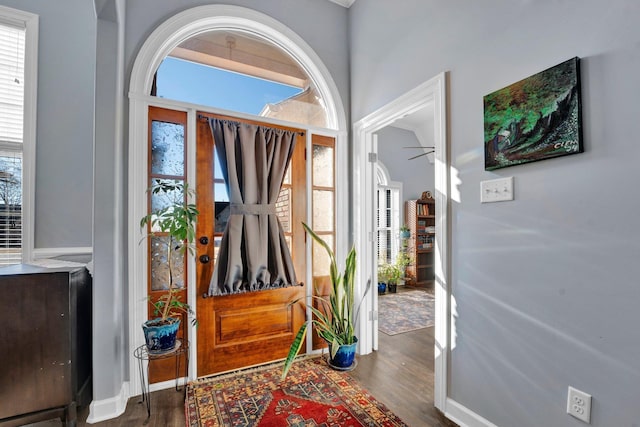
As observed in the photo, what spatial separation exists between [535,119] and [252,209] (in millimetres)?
1921

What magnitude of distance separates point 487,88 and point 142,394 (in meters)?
2.91

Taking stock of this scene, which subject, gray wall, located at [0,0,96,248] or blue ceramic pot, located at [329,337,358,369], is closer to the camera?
gray wall, located at [0,0,96,248]

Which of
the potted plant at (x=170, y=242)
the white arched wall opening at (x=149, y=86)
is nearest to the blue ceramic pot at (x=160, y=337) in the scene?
the potted plant at (x=170, y=242)

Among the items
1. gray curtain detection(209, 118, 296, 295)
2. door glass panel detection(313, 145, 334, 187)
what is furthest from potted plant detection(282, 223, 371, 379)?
door glass panel detection(313, 145, 334, 187)

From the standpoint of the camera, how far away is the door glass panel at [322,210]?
2.88 metres

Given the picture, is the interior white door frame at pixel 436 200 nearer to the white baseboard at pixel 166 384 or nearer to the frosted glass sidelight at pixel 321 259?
the frosted glass sidelight at pixel 321 259

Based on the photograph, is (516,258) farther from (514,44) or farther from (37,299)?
(37,299)

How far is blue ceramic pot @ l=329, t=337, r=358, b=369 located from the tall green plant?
1136 mm

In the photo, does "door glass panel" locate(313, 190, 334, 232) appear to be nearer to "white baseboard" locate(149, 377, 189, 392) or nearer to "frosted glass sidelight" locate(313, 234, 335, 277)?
"frosted glass sidelight" locate(313, 234, 335, 277)

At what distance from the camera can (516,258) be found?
5.16ft

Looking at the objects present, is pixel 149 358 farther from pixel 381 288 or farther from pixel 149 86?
pixel 381 288

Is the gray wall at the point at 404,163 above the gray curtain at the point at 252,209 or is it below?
above

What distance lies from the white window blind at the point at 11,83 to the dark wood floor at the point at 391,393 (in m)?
2.05

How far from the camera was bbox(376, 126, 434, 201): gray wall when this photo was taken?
590cm
